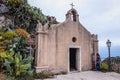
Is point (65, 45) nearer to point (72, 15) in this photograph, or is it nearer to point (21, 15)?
point (72, 15)

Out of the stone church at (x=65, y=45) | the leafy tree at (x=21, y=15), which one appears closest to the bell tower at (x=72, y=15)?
the stone church at (x=65, y=45)

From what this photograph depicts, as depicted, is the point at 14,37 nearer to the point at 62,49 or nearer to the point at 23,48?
the point at 23,48

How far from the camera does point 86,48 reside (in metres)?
18.0

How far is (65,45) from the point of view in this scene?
16516 mm

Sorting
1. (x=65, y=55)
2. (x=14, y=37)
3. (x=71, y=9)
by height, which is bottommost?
(x=65, y=55)

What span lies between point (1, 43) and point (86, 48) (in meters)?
7.61

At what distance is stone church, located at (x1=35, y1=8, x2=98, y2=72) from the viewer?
15.1m

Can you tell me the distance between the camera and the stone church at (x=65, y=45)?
49.6 feet

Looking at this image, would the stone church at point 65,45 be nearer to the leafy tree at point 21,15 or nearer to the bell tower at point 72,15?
the bell tower at point 72,15

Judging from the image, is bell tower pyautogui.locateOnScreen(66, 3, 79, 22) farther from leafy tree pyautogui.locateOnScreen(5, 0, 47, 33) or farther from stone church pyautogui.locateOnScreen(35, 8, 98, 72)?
leafy tree pyautogui.locateOnScreen(5, 0, 47, 33)

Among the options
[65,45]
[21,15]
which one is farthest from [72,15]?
[21,15]

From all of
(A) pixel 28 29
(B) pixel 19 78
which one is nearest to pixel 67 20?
(A) pixel 28 29

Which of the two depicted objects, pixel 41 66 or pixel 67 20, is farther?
pixel 67 20

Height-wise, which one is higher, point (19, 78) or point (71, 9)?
point (71, 9)
